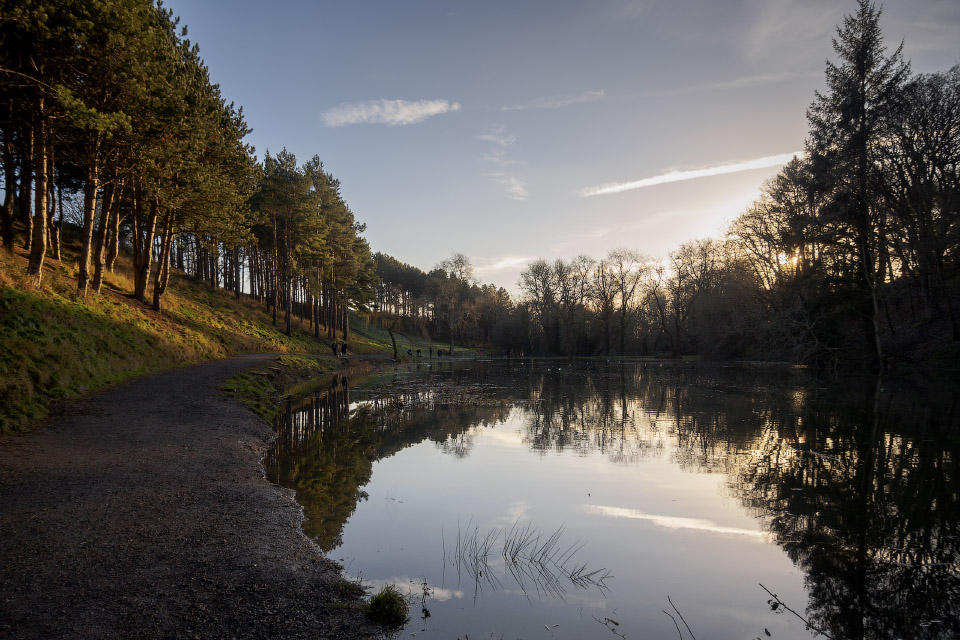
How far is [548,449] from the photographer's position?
11.7m

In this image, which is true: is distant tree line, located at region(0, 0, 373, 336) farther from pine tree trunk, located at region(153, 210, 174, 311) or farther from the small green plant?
the small green plant

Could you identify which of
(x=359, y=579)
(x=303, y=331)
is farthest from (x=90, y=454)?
(x=303, y=331)

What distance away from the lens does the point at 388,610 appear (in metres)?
4.16

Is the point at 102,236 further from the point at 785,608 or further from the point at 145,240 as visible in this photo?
the point at 785,608

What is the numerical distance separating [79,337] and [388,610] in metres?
16.3

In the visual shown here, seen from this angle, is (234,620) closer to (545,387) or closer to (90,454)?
(90,454)

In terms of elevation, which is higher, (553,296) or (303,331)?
(553,296)

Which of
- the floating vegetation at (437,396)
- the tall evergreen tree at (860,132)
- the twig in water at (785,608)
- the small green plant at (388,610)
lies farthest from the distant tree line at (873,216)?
the small green plant at (388,610)

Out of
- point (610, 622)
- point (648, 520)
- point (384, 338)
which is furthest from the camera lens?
point (384, 338)

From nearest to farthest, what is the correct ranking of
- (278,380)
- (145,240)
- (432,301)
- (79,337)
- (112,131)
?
(79,337)
(112,131)
(278,380)
(145,240)
(432,301)

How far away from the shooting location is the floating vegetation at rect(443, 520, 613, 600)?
5.11 meters

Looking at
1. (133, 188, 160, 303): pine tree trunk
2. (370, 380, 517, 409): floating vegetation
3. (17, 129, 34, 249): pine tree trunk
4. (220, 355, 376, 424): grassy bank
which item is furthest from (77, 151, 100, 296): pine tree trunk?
(370, 380, 517, 409): floating vegetation

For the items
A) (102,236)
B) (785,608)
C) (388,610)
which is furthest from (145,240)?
(785,608)

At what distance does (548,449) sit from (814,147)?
26.1 m
